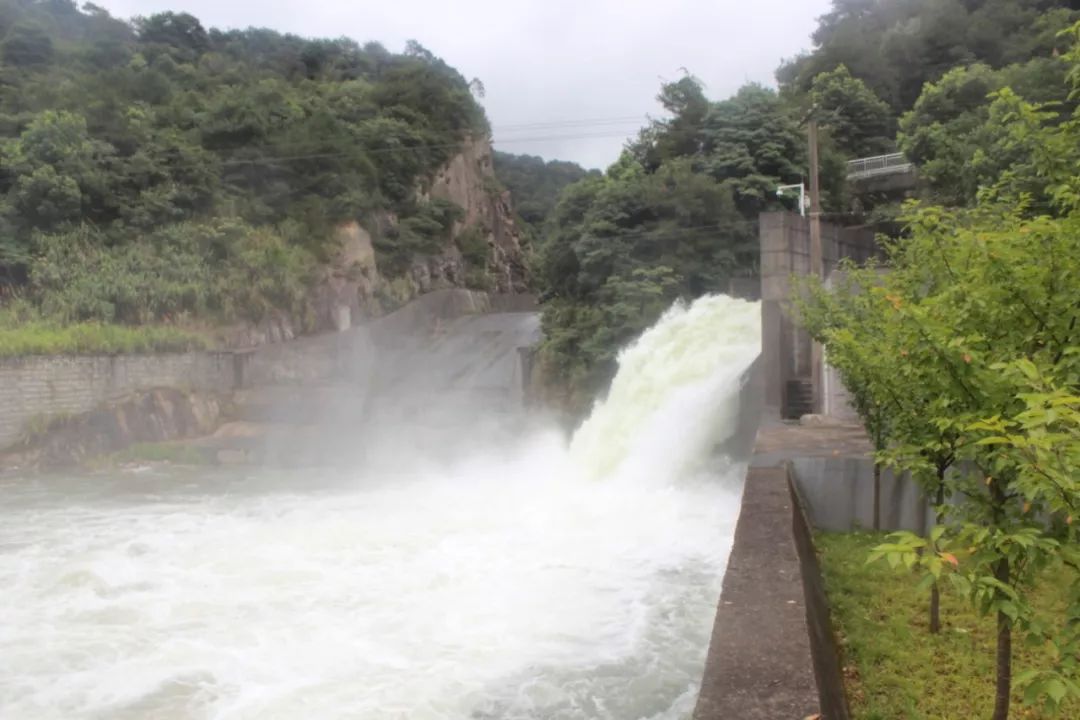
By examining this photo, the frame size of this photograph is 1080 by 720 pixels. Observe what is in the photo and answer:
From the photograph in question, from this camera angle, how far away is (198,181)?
2506 centimetres

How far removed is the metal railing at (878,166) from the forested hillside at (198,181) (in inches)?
593

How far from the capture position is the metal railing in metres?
24.7

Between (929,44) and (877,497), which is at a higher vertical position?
(929,44)

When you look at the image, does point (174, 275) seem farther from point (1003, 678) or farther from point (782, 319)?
point (1003, 678)

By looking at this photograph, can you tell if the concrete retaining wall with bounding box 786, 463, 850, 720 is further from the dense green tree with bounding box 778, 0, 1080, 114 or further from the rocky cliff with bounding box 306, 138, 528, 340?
the dense green tree with bounding box 778, 0, 1080, 114

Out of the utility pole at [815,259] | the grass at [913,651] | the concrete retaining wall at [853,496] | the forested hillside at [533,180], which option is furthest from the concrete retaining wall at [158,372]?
the forested hillside at [533,180]

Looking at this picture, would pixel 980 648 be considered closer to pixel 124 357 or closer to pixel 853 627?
pixel 853 627

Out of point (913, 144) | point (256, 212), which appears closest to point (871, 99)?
point (913, 144)

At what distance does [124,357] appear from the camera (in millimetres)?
19719

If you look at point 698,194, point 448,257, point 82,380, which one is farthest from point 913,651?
point 448,257

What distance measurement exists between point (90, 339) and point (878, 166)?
2331cm

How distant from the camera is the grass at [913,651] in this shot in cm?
443

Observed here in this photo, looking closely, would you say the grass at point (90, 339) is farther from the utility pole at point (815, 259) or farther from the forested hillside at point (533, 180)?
the forested hillside at point (533, 180)

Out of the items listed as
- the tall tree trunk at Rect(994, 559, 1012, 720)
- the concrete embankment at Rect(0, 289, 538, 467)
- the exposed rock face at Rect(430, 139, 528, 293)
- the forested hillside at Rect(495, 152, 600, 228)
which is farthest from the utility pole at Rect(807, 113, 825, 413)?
the forested hillside at Rect(495, 152, 600, 228)
